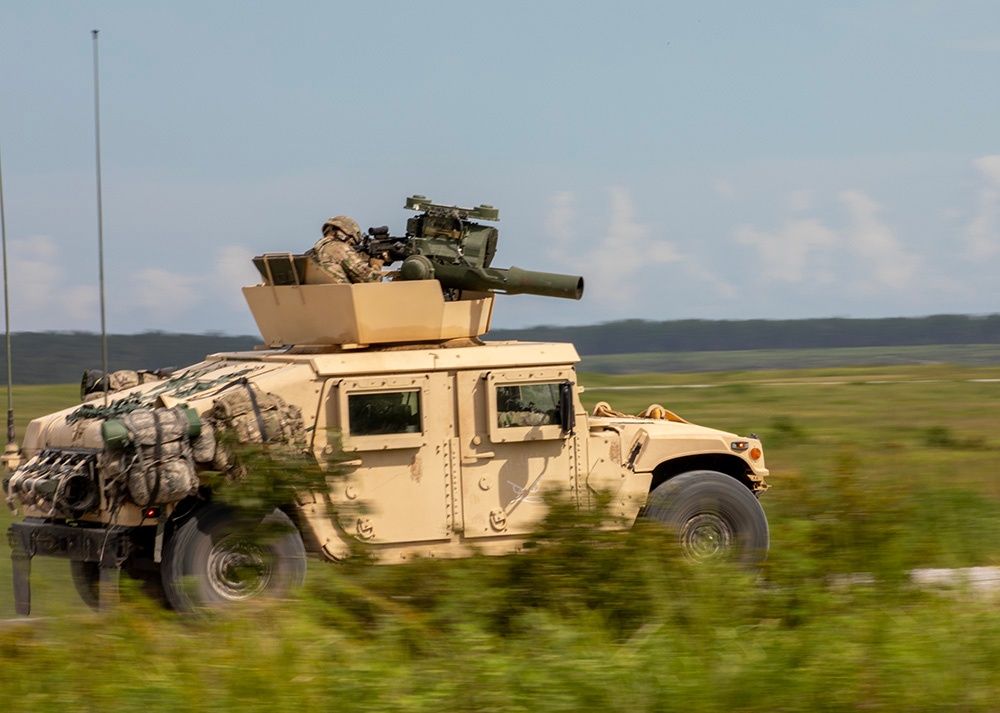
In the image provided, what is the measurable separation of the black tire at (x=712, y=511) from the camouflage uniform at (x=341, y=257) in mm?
2413

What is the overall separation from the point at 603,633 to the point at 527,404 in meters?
3.12

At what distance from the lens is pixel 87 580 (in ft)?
32.1

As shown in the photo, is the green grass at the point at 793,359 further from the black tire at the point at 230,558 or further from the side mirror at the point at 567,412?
the black tire at the point at 230,558

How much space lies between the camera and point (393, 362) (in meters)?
9.23

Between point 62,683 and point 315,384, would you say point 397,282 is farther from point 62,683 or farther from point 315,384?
point 62,683

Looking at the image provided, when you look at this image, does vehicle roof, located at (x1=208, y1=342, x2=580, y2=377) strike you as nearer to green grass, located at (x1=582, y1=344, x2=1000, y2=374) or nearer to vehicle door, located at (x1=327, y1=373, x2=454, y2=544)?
vehicle door, located at (x1=327, y1=373, x2=454, y2=544)

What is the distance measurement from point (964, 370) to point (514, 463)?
31589 millimetres

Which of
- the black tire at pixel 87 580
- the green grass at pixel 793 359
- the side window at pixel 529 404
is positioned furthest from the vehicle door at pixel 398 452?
the green grass at pixel 793 359

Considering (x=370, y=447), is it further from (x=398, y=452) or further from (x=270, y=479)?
(x=270, y=479)

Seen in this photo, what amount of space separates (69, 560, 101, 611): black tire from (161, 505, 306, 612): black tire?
4.91ft

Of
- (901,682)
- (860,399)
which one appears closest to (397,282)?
(901,682)

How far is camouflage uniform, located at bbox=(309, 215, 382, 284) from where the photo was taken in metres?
9.59

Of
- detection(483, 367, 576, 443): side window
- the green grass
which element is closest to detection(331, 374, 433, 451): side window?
detection(483, 367, 576, 443): side window

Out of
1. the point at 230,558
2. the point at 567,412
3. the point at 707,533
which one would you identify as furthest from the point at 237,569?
the point at 707,533
